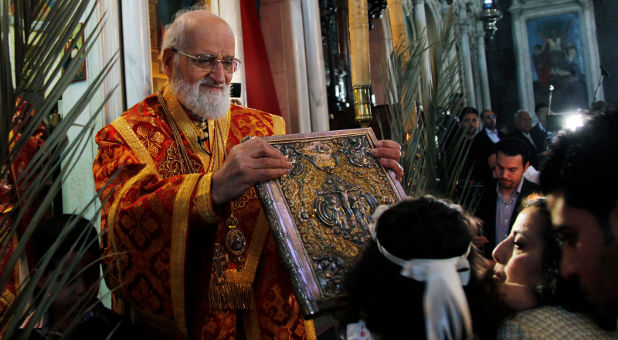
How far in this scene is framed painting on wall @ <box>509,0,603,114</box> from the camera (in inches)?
760

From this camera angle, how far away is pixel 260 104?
5.43 metres

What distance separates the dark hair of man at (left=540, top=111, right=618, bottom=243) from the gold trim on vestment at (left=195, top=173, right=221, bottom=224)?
1015mm

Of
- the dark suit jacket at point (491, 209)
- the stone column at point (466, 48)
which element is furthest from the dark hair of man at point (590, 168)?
the stone column at point (466, 48)

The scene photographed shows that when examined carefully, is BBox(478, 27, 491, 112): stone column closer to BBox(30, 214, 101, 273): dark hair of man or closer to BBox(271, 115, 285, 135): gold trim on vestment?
BBox(271, 115, 285, 135): gold trim on vestment

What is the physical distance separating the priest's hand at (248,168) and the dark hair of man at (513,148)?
2.40m

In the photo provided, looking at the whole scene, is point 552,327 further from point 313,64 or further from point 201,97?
point 313,64

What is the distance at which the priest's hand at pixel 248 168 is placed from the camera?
1652mm

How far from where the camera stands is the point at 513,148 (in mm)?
3668

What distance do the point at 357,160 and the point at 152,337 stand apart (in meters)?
0.97

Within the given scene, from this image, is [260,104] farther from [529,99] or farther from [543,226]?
[529,99]

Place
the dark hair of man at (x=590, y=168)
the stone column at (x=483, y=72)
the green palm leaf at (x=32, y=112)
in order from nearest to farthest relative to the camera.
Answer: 1. the green palm leaf at (x=32, y=112)
2. the dark hair of man at (x=590, y=168)
3. the stone column at (x=483, y=72)

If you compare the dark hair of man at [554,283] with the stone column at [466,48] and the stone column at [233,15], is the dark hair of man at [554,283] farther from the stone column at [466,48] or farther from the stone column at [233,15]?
the stone column at [466,48]

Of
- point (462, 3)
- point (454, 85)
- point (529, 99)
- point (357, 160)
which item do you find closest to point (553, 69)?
point (529, 99)

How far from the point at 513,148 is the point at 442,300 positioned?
287 cm
